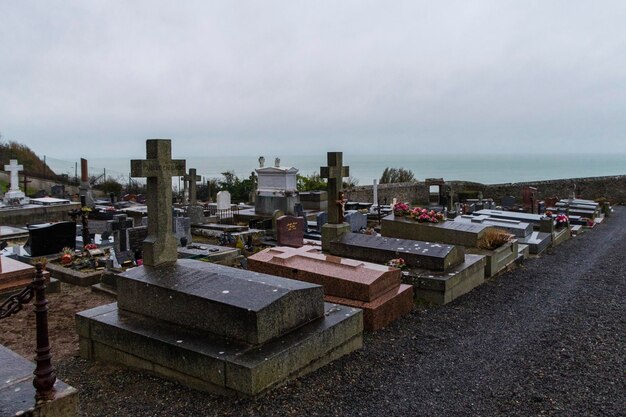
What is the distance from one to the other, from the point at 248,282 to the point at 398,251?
3.75 metres

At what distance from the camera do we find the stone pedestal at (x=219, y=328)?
4.14 meters

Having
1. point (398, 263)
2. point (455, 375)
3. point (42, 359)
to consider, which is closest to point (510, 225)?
point (398, 263)

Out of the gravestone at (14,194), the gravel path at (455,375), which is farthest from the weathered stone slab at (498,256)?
the gravestone at (14,194)

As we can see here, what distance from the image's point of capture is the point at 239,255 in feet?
32.1

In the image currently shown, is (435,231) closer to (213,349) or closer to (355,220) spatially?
(355,220)

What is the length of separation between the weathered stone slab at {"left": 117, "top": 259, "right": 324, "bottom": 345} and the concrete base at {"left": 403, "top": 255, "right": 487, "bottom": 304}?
2723 mm

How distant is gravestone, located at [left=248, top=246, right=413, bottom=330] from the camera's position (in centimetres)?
605

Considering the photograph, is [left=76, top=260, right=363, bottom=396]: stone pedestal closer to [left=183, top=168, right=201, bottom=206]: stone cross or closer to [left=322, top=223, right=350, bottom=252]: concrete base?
[left=322, top=223, right=350, bottom=252]: concrete base

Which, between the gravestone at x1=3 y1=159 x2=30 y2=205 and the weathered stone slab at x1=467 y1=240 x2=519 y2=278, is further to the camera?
the gravestone at x1=3 y1=159 x2=30 y2=205

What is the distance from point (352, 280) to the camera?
6.16m

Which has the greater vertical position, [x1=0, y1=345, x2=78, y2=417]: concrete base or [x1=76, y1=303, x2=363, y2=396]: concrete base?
[x1=0, y1=345, x2=78, y2=417]: concrete base

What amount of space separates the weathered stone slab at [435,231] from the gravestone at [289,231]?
1.92m

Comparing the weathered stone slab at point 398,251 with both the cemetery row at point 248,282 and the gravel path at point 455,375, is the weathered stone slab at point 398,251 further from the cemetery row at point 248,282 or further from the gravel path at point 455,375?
the gravel path at point 455,375

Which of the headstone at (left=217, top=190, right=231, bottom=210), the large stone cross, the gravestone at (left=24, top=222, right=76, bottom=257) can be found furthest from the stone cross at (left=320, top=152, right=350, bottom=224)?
the headstone at (left=217, top=190, right=231, bottom=210)
